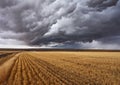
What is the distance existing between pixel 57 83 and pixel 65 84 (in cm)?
63

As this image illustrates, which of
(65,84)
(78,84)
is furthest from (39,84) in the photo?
(78,84)

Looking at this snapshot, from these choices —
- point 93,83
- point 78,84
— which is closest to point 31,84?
point 78,84

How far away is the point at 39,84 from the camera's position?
13.4m

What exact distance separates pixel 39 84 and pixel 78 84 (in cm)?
266

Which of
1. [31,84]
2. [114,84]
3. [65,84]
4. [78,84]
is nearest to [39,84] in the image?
[31,84]

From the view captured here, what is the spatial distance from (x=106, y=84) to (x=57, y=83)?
339 centimetres

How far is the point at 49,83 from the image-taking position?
13781 millimetres

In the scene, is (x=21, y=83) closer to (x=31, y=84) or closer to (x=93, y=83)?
(x=31, y=84)

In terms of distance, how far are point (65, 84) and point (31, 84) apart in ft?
7.52

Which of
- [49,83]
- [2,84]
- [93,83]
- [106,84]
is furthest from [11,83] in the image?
[106,84]

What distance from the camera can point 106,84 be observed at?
45.0 feet

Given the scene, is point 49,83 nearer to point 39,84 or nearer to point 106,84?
point 39,84

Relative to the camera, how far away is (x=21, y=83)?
44.7ft

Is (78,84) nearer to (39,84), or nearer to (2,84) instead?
(39,84)
